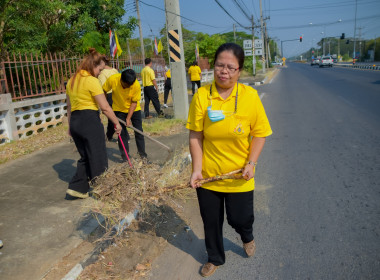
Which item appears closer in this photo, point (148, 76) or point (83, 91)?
point (83, 91)

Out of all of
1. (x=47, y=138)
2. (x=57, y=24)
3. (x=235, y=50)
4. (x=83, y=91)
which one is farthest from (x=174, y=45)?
(x=235, y=50)

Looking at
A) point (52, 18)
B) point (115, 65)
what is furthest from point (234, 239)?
point (52, 18)

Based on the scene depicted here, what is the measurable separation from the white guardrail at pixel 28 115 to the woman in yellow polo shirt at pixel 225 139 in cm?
615

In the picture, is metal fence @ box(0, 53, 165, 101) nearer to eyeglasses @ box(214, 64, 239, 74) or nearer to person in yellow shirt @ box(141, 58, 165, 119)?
person in yellow shirt @ box(141, 58, 165, 119)

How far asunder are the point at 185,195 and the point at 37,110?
5728mm

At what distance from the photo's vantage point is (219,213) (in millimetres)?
2760

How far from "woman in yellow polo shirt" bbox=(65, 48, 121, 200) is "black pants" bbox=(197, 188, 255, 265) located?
75.9 inches

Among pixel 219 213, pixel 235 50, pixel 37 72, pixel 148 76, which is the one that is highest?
pixel 37 72

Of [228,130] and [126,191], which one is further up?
[228,130]

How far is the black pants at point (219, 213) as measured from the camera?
2686 mm

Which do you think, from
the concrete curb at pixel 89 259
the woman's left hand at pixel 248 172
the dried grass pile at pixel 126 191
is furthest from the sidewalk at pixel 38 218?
the woman's left hand at pixel 248 172

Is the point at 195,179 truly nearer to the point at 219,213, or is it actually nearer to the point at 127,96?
the point at 219,213

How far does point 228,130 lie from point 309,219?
178 centimetres

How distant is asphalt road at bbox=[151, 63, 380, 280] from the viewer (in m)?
2.84
